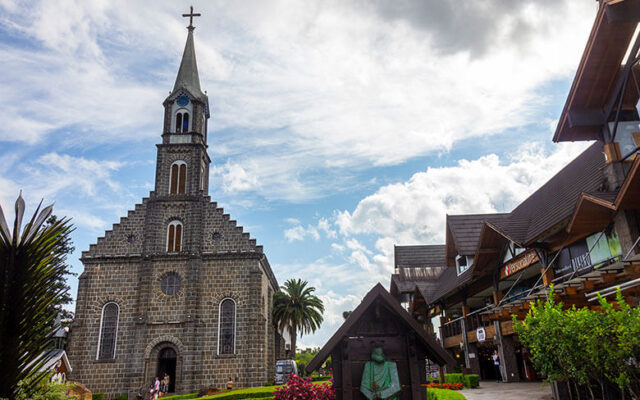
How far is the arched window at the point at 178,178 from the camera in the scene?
131 feet

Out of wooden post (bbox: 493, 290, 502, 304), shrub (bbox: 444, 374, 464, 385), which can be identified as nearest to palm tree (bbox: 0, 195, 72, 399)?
wooden post (bbox: 493, 290, 502, 304)

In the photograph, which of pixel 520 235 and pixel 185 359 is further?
pixel 185 359

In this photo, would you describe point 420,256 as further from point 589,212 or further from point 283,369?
point 589,212

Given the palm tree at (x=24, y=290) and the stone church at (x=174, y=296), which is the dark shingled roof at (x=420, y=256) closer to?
the stone church at (x=174, y=296)

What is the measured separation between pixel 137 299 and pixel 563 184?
30.5 m

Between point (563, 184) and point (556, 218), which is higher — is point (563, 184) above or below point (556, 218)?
above

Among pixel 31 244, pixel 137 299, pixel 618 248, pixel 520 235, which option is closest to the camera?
pixel 31 244

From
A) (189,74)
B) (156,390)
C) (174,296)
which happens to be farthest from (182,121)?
(156,390)

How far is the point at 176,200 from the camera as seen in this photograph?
128 feet


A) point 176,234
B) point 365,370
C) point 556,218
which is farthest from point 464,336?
point 365,370

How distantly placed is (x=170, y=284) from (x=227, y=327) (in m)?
5.74

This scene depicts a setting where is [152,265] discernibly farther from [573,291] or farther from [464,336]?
[573,291]

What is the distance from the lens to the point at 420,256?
55219mm

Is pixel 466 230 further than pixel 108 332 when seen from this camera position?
No
